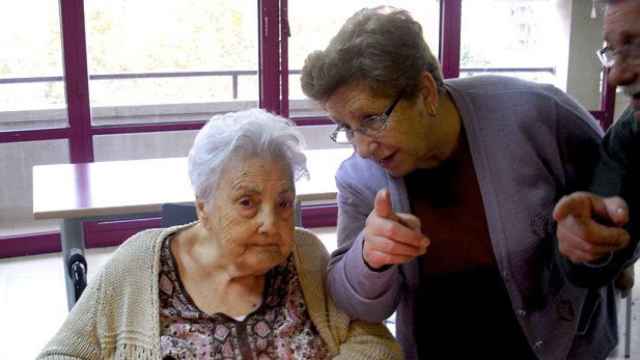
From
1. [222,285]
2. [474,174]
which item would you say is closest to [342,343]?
[222,285]

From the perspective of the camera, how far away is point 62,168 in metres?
3.54

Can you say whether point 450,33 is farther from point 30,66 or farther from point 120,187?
point 120,187

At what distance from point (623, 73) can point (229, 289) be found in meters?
0.99

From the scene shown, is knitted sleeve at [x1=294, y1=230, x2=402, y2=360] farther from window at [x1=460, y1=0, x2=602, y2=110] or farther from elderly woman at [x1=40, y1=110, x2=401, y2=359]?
window at [x1=460, y1=0, x2=602, y2=110]

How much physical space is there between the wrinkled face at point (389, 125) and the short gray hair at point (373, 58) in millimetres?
19

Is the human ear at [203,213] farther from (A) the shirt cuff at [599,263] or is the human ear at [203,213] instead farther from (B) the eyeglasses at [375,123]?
(A) the shirt cuff at [599,263]

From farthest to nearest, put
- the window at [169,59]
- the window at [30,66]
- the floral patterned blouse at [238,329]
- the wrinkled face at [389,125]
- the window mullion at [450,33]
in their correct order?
1. the window mullion at [450,33]
2. the window at [169,59]
3. the window at [30,66]
4. the floral patterned blouse at [238,329]
5. the wrinkled face at [389,125]

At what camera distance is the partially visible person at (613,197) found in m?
1.16

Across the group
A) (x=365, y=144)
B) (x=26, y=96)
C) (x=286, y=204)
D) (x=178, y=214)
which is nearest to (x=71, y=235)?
(x=178, y=214)

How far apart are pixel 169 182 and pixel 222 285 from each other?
163 cm

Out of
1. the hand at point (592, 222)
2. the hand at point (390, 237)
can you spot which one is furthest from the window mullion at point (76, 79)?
the hand at point (592, 222)

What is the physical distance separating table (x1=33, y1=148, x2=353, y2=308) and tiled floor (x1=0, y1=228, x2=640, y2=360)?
833mm

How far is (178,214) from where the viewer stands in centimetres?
238

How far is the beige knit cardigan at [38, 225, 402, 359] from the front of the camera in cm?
161
